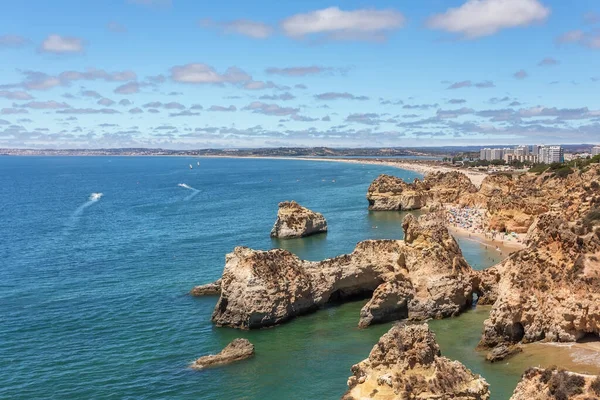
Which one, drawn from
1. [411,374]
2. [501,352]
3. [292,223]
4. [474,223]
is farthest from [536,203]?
[411,374]

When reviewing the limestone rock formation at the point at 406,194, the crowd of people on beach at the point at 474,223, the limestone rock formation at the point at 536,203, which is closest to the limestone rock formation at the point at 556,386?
the limestone rock formation at the point at 536,203

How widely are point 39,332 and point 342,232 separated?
156ft

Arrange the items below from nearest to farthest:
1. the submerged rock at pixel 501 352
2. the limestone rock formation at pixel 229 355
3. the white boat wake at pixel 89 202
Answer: the submerged rock at pixel 501 352
the limestone rock formation at pixel 229 355
the white boat wake at pixel 89 202

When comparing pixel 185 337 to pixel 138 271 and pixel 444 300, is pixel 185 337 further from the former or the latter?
pixel 138 271

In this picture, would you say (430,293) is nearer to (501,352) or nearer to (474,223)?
(501,352)

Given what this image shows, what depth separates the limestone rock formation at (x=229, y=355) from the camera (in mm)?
31359

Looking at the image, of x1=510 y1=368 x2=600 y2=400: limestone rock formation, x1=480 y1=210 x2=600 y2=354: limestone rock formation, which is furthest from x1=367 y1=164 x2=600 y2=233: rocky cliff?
x1=510 y1=368 x2=600 y2=400: limestone rock formation

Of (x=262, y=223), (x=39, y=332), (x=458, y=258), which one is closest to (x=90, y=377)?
(x=39, y=332)

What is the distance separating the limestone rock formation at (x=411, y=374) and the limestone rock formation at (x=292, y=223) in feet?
171

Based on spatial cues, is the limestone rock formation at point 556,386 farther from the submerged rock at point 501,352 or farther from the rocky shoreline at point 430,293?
the submerged rock at point 501,352

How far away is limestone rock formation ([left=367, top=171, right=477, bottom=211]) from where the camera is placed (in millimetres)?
103750

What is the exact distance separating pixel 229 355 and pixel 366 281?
13.3 meters

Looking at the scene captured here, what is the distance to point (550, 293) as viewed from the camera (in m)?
30.9

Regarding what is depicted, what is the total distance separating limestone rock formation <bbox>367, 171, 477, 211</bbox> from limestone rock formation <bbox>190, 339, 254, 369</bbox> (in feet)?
241
